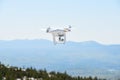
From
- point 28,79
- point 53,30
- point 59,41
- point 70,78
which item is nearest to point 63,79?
point 70,78

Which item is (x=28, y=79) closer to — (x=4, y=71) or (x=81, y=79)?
(x=4, y=71)

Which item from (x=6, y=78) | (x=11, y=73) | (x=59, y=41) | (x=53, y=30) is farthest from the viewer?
(x=53, y=30)

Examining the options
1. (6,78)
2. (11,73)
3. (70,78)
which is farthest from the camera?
(70,78)

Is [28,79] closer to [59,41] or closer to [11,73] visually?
[11,73]

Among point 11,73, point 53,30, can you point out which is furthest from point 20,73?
point 53,30

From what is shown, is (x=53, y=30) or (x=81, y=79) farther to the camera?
(x=53, y=30)

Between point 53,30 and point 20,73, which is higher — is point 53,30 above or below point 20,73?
above

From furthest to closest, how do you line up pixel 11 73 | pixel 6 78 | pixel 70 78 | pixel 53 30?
1. pixel 53 30
2. pixel 70 78
3. pixel 11 73
4. pixel 6 78

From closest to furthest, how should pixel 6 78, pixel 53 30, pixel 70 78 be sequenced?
1. pixel 6 78
2. pixel 70 78
3. pixel 53 30

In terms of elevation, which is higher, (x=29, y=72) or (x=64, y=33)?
(x=64, y=33)
